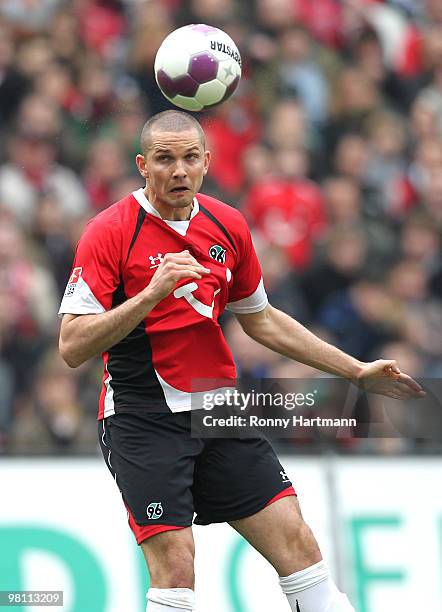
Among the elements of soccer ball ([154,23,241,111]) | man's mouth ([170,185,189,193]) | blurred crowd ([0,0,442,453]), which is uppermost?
blurred crowd ([0,0,442,453])

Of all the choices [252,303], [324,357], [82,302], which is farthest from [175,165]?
[324,357]

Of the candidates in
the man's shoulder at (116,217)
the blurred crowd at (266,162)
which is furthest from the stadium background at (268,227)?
the man's shoulder at (116,217)

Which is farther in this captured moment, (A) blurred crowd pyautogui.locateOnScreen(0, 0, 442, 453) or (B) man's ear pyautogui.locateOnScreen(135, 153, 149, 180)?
(A) blurred crowd pyautogui.locateOnScreen(0, 0, 442, 453)

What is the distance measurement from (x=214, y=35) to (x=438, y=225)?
4.80 meters

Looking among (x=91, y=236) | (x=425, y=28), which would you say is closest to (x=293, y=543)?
(x=91, y=236)

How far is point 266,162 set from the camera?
439 inches

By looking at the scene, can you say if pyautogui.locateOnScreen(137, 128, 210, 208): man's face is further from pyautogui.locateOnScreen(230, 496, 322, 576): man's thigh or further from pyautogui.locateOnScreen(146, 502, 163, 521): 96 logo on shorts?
pyautogui.locateOnScreen(230, 496, 322, 576): man's thigh

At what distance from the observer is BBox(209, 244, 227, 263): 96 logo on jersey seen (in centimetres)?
590

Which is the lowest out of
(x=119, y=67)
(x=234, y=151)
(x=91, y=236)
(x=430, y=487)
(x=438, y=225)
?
(x=430, y=487)

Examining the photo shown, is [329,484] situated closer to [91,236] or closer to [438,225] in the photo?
[91,236]

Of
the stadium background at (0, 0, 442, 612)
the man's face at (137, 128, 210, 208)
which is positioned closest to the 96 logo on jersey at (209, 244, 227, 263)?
the man's face at (137, 128, 210, 208)

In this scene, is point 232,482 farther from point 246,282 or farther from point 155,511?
point 246,282

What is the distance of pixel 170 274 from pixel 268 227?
551 centimetres

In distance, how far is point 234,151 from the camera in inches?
448
